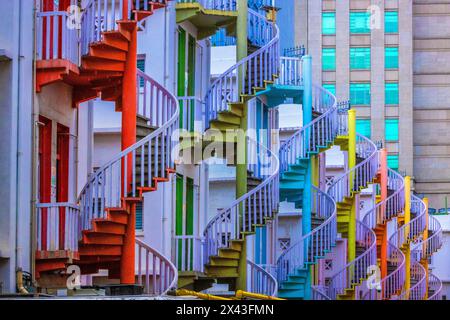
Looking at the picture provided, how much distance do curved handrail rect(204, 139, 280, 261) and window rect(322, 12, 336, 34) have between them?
46468 millimetres

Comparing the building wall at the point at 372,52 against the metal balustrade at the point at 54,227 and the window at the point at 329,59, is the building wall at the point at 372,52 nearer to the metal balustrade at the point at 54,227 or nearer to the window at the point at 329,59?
the window at the point at 329,59

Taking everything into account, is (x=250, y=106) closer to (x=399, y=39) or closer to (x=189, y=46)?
(x=189, y=46)

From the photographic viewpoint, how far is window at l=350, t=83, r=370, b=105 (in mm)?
77750

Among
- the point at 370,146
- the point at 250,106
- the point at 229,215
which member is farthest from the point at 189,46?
the point at 370,146

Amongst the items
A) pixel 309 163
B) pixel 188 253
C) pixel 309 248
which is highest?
pixel 309 163

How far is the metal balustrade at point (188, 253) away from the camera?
2942 centimetres

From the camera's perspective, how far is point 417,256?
192 ft

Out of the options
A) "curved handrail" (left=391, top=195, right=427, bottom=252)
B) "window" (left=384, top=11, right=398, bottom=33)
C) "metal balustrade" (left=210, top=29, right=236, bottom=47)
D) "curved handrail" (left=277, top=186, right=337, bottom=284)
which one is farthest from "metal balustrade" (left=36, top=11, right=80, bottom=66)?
"window" (left=384, top=11, right=398, bottom=33)

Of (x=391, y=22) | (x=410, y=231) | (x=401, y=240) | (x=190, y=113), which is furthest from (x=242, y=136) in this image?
(x=391, y=22)

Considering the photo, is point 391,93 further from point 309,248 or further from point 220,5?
point 220,5

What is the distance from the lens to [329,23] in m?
78.5

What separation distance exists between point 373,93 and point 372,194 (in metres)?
25.0

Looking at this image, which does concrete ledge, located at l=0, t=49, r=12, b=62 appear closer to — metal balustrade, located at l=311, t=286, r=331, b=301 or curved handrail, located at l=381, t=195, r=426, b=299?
metal balustrade, located at l=311, t=286, r=331, b=301

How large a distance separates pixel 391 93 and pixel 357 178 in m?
33.2
